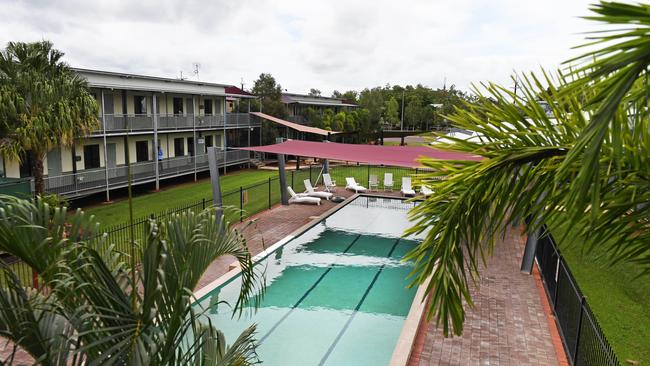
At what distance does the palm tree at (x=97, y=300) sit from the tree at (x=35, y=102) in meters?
11.1

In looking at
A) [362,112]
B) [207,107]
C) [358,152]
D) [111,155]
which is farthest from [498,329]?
[362,112]

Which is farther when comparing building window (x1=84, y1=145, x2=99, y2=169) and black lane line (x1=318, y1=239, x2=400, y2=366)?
building window (x1=84, y1=145, x2=99, y2=169)

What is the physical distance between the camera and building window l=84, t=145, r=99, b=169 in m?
22.2

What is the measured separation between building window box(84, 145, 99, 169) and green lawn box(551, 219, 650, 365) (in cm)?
2099

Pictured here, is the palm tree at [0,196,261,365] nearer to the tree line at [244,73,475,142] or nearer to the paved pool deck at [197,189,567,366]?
the paved pool deck at [197,189,567,366]

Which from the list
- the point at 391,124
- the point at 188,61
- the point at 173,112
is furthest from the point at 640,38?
the point at 391,124

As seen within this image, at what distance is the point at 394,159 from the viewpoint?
580 inches

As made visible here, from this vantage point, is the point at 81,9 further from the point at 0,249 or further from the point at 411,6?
the point at 0,249

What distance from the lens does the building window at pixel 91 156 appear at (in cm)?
2225

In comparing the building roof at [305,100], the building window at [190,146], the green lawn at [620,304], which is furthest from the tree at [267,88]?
the green lawn at [620,304]

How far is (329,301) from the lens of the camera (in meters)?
10.5

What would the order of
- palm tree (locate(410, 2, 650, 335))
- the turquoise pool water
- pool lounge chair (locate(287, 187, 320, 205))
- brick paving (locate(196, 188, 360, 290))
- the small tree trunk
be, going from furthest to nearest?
pool lounge chair (locate(287, 187, 320, 205))
the small tree trunk
brick paving (locate(196, 188, 360, 290))
the turquoise pool water
palm tree (locate(410, 2, 650, 335))

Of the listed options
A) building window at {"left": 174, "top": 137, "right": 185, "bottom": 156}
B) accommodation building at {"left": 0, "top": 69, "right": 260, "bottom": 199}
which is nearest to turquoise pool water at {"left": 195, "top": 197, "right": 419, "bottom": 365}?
accommodation building at {"left": 0, "top": 69, "right": 260, "bottom": 199}

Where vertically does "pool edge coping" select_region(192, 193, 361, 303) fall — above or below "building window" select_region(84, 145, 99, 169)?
below
